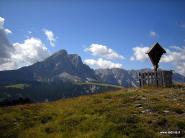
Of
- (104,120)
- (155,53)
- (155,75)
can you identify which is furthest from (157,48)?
(104,120)

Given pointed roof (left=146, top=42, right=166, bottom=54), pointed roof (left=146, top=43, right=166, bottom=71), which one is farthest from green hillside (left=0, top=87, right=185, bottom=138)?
pointed roof (left=146, top=42, right=166, bottom=54)

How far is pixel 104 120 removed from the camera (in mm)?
20266

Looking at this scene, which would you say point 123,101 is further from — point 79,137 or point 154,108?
point 79,137

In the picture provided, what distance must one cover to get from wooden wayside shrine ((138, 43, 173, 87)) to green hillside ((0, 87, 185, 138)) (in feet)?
30.3

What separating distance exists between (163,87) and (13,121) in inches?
814

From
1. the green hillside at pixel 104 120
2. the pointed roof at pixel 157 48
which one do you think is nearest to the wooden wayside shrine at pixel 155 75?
the pointed roof at pixel 157 48

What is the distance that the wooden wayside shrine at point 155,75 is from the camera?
123ft

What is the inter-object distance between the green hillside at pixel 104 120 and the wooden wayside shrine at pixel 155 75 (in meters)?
9.25

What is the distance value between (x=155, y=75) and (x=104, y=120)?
63.9 feet

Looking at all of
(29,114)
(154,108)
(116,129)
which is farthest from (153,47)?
(116,129)

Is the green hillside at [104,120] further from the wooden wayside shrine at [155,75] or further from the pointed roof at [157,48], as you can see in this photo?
the pointed roof at [157,48]

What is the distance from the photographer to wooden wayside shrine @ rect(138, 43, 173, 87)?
37469mm

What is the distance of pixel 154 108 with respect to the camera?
23781mm

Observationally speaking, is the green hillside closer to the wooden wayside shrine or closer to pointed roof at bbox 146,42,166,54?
the wooden wayside shrine
